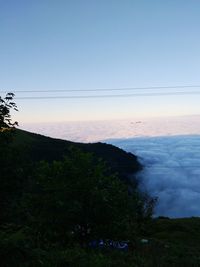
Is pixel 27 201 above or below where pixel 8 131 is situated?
below

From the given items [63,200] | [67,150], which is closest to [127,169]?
[67,150]

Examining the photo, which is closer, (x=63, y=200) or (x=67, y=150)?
(x=63, y=200)

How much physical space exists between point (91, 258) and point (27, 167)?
879 centimetres

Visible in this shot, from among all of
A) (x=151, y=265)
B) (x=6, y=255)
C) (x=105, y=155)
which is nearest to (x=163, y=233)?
(x=151, y=265)

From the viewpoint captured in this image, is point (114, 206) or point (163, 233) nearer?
point (114, 206)

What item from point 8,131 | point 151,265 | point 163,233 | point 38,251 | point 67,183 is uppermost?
point 8,131

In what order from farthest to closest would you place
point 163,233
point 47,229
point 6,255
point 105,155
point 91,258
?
point 105,155, point 163,233, point 47,229, point 91,258, point 6,255

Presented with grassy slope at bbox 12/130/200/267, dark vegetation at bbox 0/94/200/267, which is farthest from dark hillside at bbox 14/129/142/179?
dark vegetation at bbox 0/94/200/267

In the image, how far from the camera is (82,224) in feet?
71.8

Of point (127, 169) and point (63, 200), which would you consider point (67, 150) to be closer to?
point (127, 169)

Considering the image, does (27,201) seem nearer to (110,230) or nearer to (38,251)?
(110,230)

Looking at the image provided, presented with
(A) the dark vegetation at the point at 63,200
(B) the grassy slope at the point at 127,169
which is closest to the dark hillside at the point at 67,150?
(B) the grassy slope at the point at 127,169

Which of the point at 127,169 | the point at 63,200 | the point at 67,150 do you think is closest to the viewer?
the point at 63,200

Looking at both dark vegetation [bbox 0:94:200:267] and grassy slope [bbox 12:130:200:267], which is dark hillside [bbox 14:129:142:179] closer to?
grassy slope [bbox 12:130:200:267]
